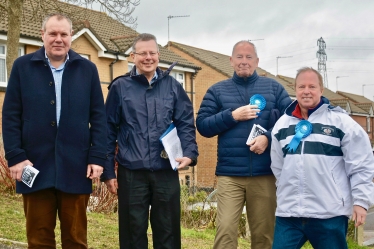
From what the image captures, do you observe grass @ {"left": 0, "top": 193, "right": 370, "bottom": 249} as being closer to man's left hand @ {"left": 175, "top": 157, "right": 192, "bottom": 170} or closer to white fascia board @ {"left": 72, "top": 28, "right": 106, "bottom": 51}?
man's left hand @ {"left": 175, "top": 157, "right": 192, "bottom": 170}

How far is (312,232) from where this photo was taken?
13.0ft

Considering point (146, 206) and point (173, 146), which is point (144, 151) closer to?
point (173, 146)

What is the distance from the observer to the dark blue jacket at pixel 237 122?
182 inches

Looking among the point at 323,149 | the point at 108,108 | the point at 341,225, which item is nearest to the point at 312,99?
the point at 323,149

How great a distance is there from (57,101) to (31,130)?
1.01ft

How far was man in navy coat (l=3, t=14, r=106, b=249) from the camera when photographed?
3848 mm

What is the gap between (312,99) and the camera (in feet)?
13.3

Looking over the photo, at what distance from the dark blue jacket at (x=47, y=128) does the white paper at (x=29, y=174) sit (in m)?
0.06

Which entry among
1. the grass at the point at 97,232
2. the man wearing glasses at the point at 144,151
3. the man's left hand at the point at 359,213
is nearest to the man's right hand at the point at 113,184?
the man wearing glasses at the point at 144,151

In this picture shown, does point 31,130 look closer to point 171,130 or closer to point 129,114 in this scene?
point 129,114

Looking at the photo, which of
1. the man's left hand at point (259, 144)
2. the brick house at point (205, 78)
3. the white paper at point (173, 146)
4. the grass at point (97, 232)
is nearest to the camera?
the white paper at point (173, 146)

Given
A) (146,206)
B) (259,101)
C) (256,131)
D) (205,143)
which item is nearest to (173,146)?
(146,206)

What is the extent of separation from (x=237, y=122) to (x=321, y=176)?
104 centimetres

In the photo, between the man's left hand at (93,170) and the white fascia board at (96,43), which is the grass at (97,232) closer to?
the man's left hand at (93,170)
